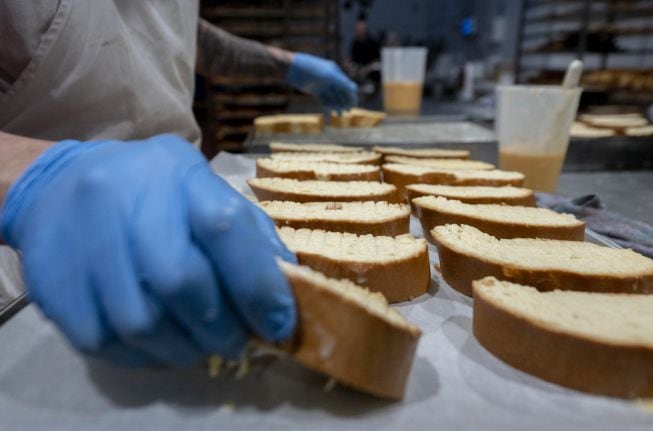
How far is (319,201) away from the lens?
77.2 inches

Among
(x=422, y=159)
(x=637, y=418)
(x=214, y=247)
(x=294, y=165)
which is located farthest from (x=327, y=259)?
(x=422, y=159)

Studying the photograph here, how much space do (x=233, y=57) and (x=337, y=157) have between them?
1320 millimetres

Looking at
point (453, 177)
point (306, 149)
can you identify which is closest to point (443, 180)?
point (453, 177)

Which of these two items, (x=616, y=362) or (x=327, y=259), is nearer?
(x=616, y=362)

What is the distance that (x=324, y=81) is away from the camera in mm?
3605

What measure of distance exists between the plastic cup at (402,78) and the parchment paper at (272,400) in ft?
13.4

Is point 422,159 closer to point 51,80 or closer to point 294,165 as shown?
point 294,165

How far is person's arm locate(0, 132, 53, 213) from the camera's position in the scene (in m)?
1.07

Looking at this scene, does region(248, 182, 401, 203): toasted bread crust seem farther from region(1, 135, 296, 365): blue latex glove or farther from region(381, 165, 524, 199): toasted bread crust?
region(1, 135, 296, 365): blue latex glove

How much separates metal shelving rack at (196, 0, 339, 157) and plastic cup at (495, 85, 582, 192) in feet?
13.7

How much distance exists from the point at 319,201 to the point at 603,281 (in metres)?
1.03

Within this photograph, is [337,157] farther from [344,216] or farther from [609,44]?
[609,44]

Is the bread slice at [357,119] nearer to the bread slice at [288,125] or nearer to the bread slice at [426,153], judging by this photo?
the bread slice at [288,125]

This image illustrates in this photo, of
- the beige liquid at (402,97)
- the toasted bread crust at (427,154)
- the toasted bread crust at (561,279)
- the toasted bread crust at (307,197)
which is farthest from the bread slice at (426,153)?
the beige liquid at (402,97)
